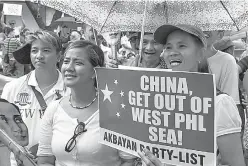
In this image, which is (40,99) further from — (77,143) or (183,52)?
(183,52)

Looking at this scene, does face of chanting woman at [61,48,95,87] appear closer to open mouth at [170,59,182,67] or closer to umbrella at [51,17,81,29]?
open mouth at [170,59,182,67]

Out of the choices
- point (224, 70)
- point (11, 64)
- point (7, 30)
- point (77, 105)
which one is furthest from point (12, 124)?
point (7, 30)

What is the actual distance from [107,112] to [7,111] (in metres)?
0.87

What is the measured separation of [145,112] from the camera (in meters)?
2.50

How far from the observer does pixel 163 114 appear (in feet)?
8.01

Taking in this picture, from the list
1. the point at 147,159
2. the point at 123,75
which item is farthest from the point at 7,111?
the point at 147,159

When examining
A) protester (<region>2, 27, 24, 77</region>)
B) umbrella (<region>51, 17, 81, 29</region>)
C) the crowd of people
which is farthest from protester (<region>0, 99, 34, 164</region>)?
umbrella (<region>51, 17, 81, 29</region>)

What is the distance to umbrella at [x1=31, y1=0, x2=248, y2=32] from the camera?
154 inches

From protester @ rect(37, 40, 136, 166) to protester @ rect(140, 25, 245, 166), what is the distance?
51 centimetres

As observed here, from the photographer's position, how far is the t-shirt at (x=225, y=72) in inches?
178

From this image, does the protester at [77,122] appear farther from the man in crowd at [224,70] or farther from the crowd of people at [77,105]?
the man in crowd at [224,70]

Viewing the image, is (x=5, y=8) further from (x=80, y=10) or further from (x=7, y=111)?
(x=7, y=111)

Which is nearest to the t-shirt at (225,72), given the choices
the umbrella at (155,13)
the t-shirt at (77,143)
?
the umbrella at (155,13)

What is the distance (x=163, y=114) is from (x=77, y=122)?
0.76 m
